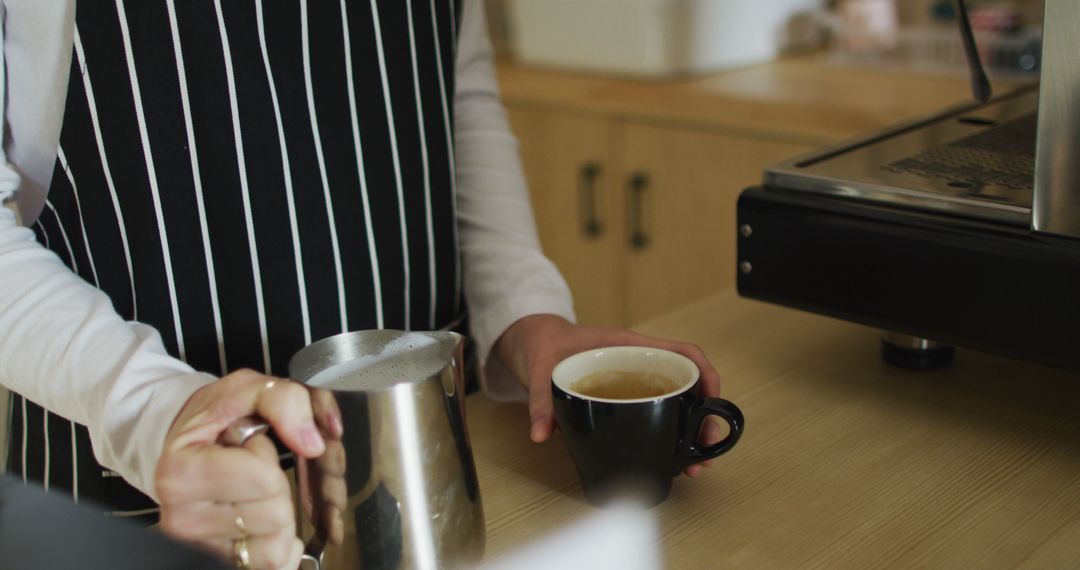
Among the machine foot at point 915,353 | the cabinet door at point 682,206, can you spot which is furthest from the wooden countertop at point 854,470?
the cabinet door at point 682,206

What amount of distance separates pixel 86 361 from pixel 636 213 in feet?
4.69

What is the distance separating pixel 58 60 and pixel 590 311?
1529 mm

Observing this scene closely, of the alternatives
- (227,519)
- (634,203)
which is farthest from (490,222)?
(634,203)

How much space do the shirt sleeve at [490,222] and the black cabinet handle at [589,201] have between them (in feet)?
3.33

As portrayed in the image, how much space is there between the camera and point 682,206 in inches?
74.4

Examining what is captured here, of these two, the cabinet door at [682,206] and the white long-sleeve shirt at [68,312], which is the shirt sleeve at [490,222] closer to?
the white long-sleeve shirt at [68,312]

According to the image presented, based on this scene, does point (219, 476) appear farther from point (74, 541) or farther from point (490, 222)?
point (490, 222)

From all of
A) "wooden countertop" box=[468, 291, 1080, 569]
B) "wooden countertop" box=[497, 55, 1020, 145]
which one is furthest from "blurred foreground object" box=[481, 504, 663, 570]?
"wooden countertop" box=[497, 55, 1020, 145]

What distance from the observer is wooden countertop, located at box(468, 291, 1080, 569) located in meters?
0.60

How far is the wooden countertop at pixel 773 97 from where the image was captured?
5.37 feet

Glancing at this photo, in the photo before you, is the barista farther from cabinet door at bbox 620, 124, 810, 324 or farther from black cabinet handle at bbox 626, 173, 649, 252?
black cabinet handle at bbox 626, 173, 649, 252

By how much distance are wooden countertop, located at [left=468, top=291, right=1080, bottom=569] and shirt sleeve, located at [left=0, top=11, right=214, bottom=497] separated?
196 millimetres

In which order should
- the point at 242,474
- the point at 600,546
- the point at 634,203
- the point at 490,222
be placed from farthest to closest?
the point at 634,203 → the point at 490,222 → the point at 600,546 → the point at 242,474

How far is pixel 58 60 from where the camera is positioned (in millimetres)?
690
